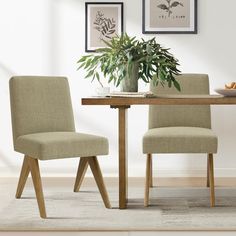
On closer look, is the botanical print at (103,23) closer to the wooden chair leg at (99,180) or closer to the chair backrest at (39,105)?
the chair backrest at (39,105)

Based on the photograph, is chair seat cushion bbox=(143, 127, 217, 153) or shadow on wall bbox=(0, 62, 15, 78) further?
shadow on wall bbox=(0, 62, 15, 78)

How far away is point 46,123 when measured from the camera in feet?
12.0

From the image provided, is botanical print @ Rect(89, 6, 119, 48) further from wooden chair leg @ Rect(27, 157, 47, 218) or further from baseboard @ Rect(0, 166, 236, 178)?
wooden chair leg @ Rect(27, 157, 47, 218)

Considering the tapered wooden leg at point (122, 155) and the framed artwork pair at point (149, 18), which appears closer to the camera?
the tapered wooden leg at point (122, 155)

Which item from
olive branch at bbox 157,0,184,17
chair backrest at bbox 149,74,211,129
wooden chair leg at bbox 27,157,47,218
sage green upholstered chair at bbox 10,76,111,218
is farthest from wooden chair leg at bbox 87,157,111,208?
olive branch at bbox 157,0,184,17

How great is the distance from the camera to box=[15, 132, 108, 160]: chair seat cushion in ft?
10.3

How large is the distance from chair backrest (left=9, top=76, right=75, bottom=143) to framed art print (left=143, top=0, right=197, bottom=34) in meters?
0.99

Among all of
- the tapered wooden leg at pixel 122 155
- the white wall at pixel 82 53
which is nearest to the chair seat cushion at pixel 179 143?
the tapered wooden leg at pixel 122 155

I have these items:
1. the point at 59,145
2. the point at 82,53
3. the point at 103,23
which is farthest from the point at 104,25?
the point at 59,145

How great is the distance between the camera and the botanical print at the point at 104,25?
4.39 metres

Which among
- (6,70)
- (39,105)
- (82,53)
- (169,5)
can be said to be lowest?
(39,105)

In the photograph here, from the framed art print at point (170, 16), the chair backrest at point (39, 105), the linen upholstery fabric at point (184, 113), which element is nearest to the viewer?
the chair backrest at point (39, 105)

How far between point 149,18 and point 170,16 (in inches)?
6.5

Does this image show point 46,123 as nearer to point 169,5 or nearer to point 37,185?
point 37,185
